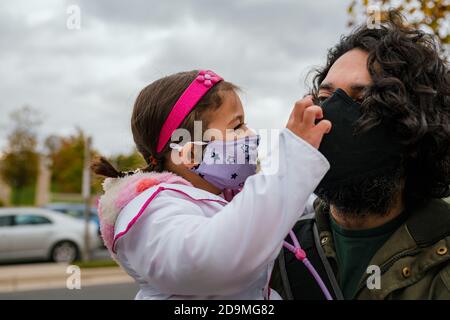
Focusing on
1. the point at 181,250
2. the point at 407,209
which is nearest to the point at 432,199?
the point at 407,209

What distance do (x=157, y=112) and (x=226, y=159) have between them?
1.05 ft

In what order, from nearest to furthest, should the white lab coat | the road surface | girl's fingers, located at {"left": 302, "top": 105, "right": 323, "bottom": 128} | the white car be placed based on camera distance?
1. the white lab coat
2. girl's fingers, located at {"left": 302, "top": 105, "right": 323, "bottom": 128}
3. the road surface
4. the white car

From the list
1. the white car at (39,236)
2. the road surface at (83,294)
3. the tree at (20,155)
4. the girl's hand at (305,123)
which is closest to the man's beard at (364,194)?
the girl's hand at (305,123)

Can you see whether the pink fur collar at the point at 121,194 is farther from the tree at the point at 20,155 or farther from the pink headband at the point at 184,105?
the tree at the point at 20,155

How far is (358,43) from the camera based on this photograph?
229cm

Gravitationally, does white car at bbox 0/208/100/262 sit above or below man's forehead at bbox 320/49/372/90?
below

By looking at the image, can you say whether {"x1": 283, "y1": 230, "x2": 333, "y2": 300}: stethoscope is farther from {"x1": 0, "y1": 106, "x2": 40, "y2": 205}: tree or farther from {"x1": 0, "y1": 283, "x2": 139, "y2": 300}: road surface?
{"x1": 0, "y1": 106, "x2": 40, "y2": 205}: tree

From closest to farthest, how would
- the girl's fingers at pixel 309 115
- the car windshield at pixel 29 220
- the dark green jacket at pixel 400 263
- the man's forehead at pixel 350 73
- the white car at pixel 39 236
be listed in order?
the girl's fingers at pixel 309 115, the dark green jacket at pixel 400 263, the man's forehead at pixel 350 73, the white car at pixel 39 236, the car windshield at pixel 29 220

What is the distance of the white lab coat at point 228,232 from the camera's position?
4.64ft

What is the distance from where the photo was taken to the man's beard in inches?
78.0

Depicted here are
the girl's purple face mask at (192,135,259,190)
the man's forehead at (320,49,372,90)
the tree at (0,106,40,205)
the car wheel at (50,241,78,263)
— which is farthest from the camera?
the tree at (0,106,40,205)

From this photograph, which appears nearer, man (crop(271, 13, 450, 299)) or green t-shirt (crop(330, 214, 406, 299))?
man (crop(271, 13, 450, 299))

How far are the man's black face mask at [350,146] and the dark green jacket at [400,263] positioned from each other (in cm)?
23

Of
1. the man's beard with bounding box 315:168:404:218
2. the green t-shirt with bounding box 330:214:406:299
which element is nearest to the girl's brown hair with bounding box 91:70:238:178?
the man's beard with bounding box 315:168:404:218
